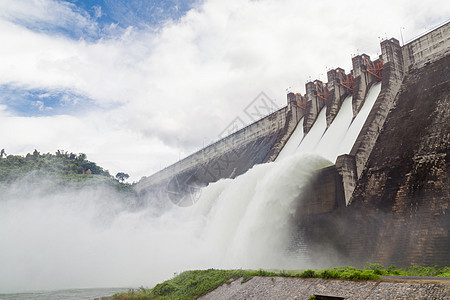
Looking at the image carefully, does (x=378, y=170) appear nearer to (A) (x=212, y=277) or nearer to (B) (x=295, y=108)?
(A) (x=212, y=277)

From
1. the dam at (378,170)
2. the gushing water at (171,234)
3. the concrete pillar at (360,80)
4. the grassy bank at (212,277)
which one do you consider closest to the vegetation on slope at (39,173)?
the gushing water at (171,234)

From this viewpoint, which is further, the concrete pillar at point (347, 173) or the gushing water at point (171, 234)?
the gushing water at point (171, 234)

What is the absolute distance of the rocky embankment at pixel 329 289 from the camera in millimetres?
5980

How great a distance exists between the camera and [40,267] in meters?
19.9

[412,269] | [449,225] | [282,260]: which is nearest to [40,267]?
[282,260]

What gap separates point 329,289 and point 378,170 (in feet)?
32.1

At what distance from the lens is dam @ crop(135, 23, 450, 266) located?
12.4 meters

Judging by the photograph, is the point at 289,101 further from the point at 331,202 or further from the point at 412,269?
the point at 412,269

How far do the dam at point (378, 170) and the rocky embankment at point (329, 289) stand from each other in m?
5.22

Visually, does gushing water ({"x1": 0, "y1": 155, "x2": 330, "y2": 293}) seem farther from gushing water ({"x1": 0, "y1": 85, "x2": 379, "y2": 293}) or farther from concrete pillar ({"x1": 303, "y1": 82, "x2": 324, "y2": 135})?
concrete pillar ({"x1": 303, "y1": 82, "x2": 324, "y2": 135})

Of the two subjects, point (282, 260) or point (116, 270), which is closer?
point (282, 260)

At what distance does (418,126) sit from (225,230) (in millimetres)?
10438

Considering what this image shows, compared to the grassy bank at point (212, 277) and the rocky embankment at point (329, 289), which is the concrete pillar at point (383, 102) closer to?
the grassy bank at point (212, 277)

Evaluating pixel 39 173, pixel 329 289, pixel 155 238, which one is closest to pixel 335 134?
pixel 155 238
